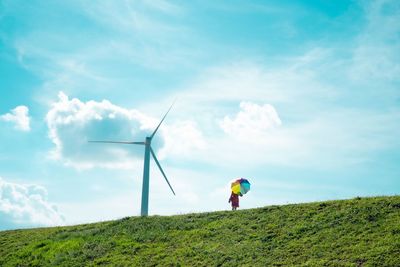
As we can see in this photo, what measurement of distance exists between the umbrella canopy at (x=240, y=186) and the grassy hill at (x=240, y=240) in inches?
95.9

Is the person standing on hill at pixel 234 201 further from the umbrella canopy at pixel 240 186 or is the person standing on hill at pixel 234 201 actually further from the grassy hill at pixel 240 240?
the grassy hill at pixel 240 240

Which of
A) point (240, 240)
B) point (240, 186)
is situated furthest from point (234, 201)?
point (240, 240)

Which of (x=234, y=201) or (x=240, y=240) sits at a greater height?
(x=234, y=201)

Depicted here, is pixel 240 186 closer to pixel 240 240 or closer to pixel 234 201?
pixel 234 201

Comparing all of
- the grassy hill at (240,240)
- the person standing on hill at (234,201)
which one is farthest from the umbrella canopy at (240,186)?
the grassy hill at (240,240)

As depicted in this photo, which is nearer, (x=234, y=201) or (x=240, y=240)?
(x=240, y=240)

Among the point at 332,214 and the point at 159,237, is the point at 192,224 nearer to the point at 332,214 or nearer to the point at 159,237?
the point at 159,237

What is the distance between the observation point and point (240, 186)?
104ft

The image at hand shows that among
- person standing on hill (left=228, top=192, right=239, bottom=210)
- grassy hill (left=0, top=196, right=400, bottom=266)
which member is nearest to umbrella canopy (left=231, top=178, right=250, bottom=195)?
person standing on hill (left=228, top=192, right=239, bottom=210)

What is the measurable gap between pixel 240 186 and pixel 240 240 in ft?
23.4

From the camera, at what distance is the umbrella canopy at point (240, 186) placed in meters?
31.8

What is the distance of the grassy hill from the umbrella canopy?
2.44m

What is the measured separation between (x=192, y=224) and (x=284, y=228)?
19.2 ft

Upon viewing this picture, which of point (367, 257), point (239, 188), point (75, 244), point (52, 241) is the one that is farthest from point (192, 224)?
point (367, 257)
